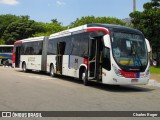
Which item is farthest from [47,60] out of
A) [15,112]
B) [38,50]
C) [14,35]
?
[14,35]

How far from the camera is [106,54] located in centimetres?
1764

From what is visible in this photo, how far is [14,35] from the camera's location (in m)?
77.9

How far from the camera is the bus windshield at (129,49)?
17.4m

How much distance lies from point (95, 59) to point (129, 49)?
6.40 ft

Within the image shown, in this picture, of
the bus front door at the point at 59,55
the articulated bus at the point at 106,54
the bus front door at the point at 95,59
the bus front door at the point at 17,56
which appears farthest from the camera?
the bus front door at the point at 17,56

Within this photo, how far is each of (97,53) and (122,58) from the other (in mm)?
1657

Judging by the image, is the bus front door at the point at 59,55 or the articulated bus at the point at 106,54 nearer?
the articulated bus at the point at 106,54

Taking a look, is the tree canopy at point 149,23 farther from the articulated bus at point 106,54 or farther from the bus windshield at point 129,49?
the bus windshield at point 129,49

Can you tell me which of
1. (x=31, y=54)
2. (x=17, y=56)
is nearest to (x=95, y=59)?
(x=31, y=54)

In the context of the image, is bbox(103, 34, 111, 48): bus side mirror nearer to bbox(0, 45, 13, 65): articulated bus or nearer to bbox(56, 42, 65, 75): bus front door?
bbox(56, 42, 65, 75): bus front door

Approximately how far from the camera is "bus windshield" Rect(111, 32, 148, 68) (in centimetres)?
1736

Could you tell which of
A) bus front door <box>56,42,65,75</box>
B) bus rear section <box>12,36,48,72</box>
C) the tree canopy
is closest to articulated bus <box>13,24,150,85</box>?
bus front door <box>56,42,65,75</box>

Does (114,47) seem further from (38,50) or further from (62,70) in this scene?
(38,50)

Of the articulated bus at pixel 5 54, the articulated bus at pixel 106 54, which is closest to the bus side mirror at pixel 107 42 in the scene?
the articulated bus at pixel 106 54
